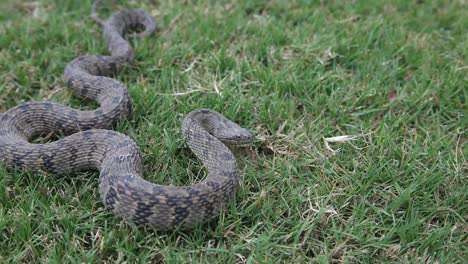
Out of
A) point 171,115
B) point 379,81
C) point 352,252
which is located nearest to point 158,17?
point 171,115

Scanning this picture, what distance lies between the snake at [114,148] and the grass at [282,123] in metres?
0.13

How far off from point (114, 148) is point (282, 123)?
6.47 ft

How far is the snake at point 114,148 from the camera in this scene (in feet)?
14.7

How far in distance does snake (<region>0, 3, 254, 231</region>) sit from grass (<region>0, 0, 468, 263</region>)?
0.13 meters

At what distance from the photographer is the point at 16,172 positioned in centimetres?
503

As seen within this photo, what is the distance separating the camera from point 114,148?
16.8 ft

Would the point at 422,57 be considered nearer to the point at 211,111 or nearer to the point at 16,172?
the point at 211,111

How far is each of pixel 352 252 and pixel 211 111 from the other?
7.55ft

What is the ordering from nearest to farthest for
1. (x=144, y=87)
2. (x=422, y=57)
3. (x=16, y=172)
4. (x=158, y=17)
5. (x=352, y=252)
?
(x=352, y=252) < (x=16, y=172) < (x=144, y=87) < (x=422, y=57) < (x=158, y=17)

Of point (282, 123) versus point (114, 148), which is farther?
point (282, 123)

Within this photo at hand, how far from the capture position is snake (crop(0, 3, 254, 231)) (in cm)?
448

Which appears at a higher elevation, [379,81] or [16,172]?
[379,81]

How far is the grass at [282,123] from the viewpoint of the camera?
4.39 meters

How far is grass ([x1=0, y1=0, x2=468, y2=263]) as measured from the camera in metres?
4.39
